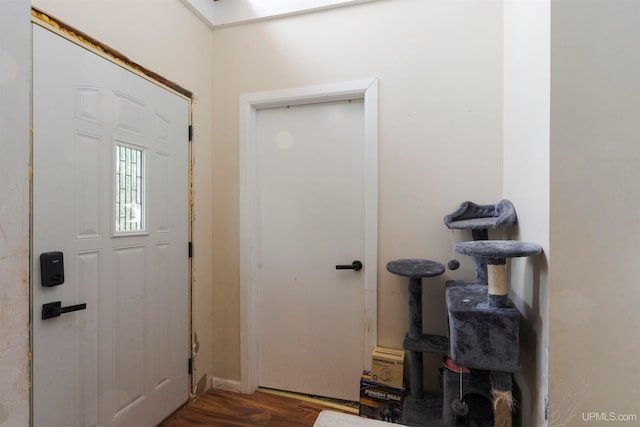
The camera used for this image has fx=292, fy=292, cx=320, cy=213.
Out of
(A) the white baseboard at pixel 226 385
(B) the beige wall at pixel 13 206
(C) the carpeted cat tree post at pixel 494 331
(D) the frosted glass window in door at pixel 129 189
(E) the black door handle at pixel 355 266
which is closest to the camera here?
(B) the beige wall at pixel 13 206

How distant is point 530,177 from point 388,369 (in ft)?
4.15

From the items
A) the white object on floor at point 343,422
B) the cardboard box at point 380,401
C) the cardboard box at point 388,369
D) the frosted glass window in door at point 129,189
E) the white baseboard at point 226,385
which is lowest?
the white baseboard at point 226,385

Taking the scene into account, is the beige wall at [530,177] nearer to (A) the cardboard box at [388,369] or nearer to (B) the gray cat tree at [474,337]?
(B) the gray cat tree at [474,337]

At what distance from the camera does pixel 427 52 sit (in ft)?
5.82

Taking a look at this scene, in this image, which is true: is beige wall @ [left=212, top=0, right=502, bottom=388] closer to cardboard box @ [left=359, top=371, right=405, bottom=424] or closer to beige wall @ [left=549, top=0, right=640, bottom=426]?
cardboard box @ [left=359, top=371, right=405, bottom=424]

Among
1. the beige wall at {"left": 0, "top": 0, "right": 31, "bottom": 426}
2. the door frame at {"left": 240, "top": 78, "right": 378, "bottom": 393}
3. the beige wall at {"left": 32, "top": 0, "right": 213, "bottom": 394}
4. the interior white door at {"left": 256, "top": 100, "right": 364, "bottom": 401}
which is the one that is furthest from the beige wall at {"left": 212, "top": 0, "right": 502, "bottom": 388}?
the beige wall at {"left": 0, "top": 0, "right": 31, "bottom": 426}

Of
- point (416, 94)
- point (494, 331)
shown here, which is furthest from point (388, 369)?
point (416, 94)

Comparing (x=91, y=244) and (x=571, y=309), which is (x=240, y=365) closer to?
(x=91, y=244)

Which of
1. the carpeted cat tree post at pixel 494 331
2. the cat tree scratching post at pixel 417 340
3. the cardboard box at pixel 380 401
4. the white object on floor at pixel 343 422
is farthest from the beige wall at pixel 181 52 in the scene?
the carpeted cat tree post at pixel 494 331

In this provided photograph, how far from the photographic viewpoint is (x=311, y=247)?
205 centimetres

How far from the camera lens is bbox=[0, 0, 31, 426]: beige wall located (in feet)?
2.23

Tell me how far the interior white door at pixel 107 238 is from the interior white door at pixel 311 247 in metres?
0.56

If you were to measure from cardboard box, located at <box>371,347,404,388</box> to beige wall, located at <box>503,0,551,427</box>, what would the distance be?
1.92 ft

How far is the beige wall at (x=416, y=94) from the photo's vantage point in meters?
1.70
